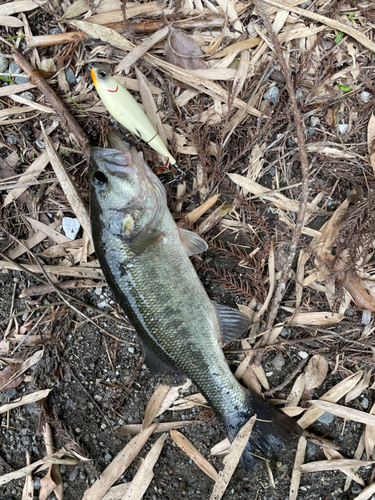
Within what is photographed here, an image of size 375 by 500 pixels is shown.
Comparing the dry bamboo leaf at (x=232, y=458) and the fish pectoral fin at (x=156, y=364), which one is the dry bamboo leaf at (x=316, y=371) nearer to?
the dry bamboo leaf at (x=232, y=458)

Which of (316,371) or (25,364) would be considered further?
(25,364)

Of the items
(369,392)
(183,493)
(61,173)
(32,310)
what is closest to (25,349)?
(32,310)

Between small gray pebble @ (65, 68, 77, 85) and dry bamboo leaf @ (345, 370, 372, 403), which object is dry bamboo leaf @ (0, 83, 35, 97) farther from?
dry bamboo leaf @ (345, 370, 372, 403)

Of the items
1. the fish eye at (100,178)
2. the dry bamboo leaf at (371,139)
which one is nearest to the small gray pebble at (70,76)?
the fish eye at (100,178)

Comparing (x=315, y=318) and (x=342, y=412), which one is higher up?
(x=315, y=318)

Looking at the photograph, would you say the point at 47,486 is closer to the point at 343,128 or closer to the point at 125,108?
the point at 125,108

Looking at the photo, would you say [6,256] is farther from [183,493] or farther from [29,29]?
[183,493]

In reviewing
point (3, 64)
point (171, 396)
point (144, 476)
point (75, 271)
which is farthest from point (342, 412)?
point (3, 64)
